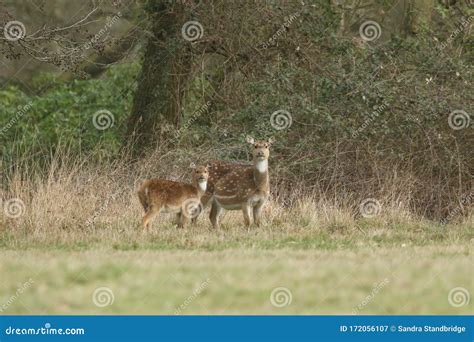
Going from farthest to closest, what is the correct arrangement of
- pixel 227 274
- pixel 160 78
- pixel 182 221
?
pixel 160 78
pixel 182 221
pixel 227 274

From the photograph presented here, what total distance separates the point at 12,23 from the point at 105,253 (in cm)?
718

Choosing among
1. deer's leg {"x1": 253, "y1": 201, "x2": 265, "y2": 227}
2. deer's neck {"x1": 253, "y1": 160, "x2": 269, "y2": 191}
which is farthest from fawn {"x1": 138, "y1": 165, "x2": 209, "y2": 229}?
deer's leg {"x1": 253, "y1": 201, "x2": 265, "y2": 227}

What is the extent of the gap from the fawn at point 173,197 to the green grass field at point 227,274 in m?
0.58

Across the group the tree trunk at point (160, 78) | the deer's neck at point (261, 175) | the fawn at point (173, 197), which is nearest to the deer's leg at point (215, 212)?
the fawn at point (173, 197)

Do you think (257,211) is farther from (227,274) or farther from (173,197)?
(227,274)

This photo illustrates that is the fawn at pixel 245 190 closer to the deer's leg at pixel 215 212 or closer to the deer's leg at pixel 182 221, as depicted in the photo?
the deer's leg at pixel 215 212

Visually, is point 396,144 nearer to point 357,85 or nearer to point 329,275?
point 357,85

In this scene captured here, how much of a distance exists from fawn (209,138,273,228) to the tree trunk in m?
5.35

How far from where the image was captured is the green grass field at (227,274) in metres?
9.61

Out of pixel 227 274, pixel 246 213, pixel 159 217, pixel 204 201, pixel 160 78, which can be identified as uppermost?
pixel 160 78

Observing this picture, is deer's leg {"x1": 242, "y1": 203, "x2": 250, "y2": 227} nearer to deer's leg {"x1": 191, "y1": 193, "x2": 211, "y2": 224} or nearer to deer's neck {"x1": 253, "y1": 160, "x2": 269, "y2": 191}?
deer's neck {"x1": 253, "y1": 160, "x2": 269, "y2": 191}

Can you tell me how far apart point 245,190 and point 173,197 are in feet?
3.80

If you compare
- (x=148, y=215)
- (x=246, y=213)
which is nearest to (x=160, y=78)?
(x=246, y=213)

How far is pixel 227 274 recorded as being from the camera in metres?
10.5
